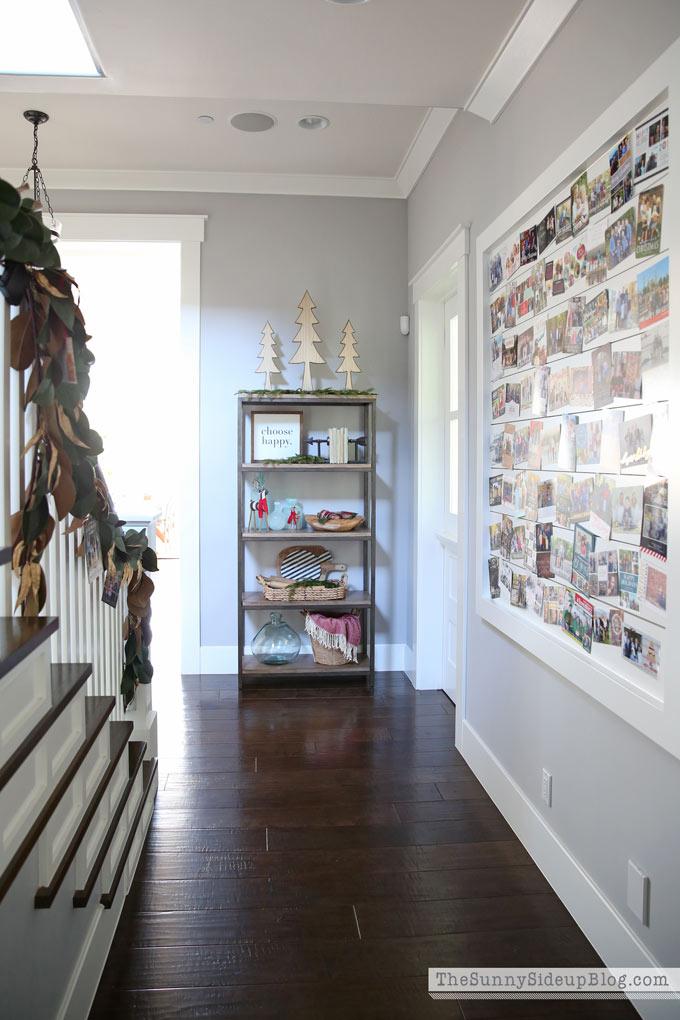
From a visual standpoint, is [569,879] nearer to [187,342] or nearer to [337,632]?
[337,632]

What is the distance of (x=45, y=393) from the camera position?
1506mm

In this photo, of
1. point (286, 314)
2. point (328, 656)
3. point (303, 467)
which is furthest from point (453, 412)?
point (328, 656)

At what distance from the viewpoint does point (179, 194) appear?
4.34 m

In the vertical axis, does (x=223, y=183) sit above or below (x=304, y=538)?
above

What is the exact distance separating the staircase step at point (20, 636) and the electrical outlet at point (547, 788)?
5.06 feet

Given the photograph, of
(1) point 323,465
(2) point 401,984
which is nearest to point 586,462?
(2) point 401,984

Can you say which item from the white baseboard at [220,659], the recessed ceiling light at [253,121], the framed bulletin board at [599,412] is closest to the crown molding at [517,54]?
the framed bulletin board at [599,412]

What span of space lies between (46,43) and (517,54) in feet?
4.92

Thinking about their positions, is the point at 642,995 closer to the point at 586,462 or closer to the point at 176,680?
the point at 586,462

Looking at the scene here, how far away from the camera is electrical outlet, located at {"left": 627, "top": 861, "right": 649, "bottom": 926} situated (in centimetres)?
168

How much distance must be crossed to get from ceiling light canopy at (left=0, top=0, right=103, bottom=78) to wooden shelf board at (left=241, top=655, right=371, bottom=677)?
291cm

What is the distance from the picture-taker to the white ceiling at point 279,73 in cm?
215

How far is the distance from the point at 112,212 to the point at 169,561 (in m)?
5.28

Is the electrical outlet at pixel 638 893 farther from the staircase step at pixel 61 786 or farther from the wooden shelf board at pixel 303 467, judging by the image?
the wooden shelf board at pixel 303 467
